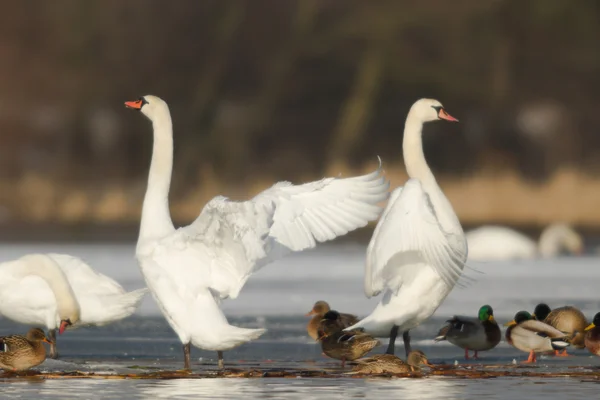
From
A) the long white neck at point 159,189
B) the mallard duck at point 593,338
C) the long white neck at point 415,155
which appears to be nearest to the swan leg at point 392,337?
the long white neck at point 415,155

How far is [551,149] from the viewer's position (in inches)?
1198

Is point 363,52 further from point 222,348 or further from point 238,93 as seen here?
point 222,348

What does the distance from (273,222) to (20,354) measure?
170 cm

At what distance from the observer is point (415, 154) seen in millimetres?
9625

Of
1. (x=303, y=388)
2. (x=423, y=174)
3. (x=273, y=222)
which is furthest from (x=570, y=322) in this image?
(x=303, y=388)

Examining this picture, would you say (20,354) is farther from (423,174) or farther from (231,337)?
(423,174)

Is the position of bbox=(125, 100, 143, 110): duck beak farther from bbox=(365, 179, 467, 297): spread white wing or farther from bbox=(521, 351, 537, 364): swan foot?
bbox=(521, 351, 537, 364): swan foot

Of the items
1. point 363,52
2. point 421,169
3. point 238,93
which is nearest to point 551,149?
point 363,52

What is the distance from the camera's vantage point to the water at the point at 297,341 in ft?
24.0

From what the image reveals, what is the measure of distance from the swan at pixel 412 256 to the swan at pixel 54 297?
1.70m

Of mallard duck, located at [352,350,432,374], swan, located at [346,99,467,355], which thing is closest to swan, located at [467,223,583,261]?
swan, located at [346,99,467,355]

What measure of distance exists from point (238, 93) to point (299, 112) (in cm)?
156

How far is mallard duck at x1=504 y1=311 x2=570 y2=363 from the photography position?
903 cm

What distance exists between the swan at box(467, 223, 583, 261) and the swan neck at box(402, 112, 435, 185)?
25.2ft
